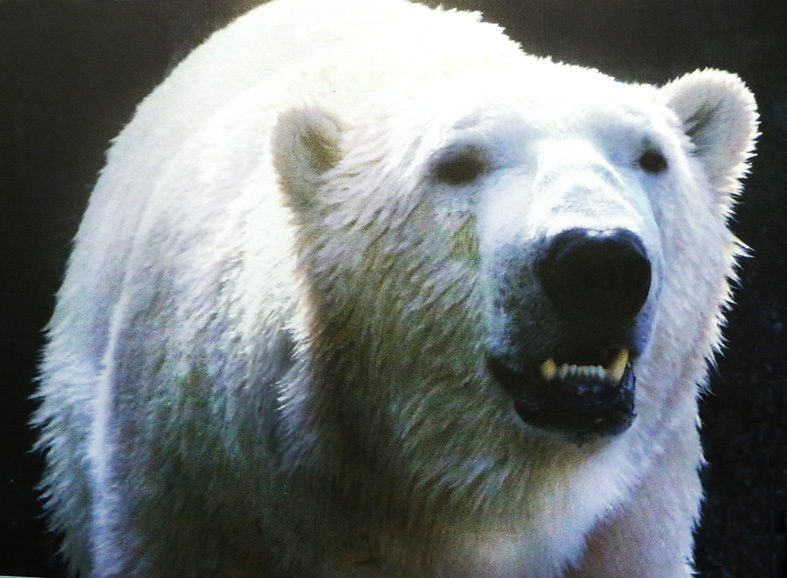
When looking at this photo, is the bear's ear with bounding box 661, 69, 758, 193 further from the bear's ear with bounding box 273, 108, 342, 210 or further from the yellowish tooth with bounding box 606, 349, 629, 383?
the bear's ear with bounding box 273, 108, 342, 210

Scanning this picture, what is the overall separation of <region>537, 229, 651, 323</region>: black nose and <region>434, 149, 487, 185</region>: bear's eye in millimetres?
249

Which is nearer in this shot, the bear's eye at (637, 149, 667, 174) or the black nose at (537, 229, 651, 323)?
the black nose at (537, 229, 651, 323)

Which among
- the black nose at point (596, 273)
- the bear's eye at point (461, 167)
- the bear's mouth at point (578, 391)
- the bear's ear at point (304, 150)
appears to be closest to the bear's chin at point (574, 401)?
the bear's mouth at point (578, 391)

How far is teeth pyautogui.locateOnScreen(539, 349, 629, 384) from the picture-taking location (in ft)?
5.07

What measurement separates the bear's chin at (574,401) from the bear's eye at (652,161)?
0.36 meters

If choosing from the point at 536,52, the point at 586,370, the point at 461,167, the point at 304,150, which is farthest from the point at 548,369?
the point at 536,52

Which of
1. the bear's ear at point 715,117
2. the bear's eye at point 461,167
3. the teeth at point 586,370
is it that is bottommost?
the teeth at point 586,370

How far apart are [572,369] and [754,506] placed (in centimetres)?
89

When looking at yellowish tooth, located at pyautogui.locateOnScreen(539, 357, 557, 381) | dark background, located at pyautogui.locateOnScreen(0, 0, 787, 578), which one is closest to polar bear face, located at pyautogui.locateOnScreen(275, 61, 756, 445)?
yellowish tooth, located at pyautogui.locateOnScreen(539, 357, 557, 381)

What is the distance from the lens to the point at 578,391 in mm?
1564

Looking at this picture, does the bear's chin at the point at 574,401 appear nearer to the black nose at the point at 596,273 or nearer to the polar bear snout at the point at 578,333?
the polar bear snout at the point at 578,333

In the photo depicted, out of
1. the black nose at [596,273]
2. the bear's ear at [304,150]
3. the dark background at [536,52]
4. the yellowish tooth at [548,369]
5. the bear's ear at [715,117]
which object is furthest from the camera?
the dark background at [536,52]

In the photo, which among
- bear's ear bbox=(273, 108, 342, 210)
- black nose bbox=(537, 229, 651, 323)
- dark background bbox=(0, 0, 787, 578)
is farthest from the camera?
dark background bbox=(0, 0, 787, 578)

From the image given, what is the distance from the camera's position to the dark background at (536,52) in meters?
2.09
